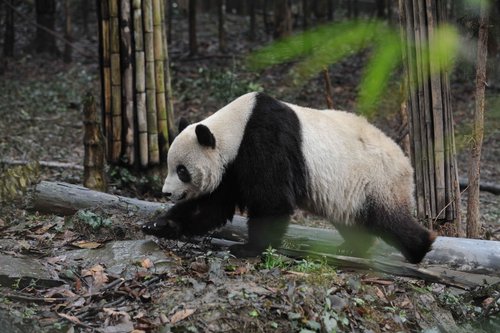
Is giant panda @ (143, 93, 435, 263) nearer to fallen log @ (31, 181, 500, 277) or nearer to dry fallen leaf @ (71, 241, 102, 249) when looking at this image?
fallen log @ (31, 181, 500, 277)

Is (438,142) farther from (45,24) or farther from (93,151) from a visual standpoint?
(45,24)

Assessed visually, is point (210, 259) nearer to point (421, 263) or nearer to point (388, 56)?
point (421, 263)

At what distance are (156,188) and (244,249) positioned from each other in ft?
8.48

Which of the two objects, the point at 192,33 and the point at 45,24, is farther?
the point at 45,24

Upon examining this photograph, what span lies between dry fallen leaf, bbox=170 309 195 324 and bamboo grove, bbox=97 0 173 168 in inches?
145

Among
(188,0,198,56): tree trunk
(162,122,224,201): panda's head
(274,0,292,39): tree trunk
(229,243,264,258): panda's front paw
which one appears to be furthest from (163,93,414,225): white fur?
(188,0,198,56): tree trunk

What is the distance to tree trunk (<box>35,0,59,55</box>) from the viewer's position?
16547 mm

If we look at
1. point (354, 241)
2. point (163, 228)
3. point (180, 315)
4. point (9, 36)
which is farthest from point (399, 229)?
point (9, 36)

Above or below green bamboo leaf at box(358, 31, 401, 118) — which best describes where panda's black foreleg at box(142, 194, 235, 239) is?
below

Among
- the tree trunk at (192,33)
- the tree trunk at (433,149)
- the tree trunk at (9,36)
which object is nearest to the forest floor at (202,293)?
the tree trunk at (433,149)

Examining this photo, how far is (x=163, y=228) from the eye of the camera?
5.36m

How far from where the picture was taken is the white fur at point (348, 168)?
533 centimetres

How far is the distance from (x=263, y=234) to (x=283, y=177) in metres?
0.48

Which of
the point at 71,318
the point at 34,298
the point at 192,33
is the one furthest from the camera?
the point at 192,33
